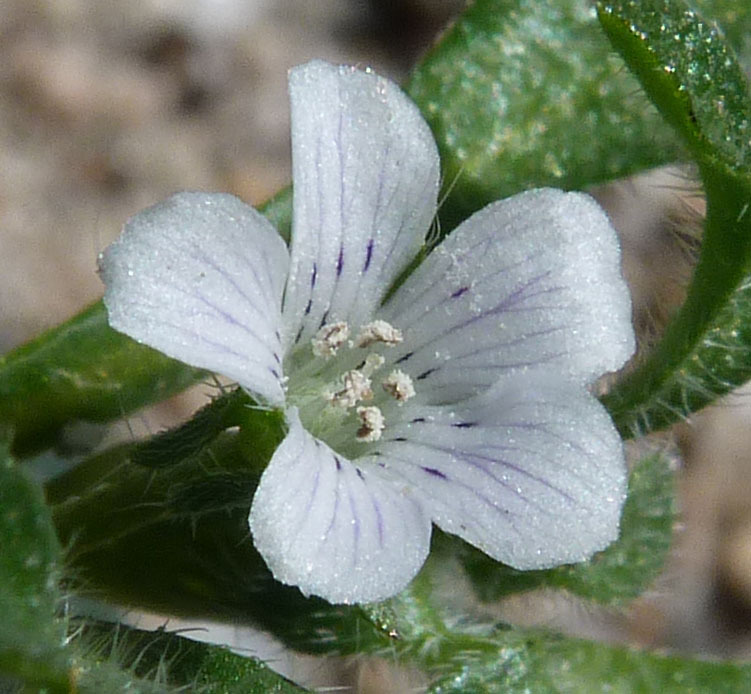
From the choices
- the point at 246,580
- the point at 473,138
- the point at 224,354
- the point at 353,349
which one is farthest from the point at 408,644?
the point at 473,138

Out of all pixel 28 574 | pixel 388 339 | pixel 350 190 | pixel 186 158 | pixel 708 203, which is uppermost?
pixel 708 203

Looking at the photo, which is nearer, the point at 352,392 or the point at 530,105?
the point at 352,392

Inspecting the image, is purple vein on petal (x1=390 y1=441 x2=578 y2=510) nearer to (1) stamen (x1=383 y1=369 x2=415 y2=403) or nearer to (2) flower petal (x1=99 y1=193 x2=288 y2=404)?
(1) stamen (x1=383 y1=369 x2=415 y2=403)

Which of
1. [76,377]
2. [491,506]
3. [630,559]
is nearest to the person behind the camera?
[491,506]

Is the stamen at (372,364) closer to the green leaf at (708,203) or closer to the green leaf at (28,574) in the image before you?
the green leaf at (708,203)

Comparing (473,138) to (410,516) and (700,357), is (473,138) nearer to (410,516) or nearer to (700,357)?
(700,357)

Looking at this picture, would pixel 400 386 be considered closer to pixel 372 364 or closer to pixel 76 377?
pixel 372 364

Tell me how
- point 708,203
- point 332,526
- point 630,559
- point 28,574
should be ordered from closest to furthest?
point 28,574
point 332,526
point 708,203
point 630,559

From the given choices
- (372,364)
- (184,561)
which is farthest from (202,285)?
(184,561)

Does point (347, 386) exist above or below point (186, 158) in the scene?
above
